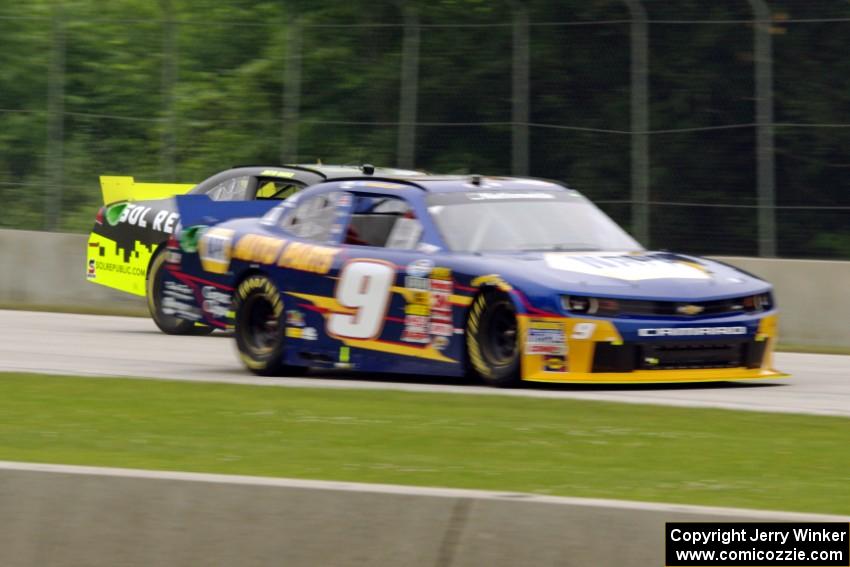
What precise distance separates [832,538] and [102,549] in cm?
238

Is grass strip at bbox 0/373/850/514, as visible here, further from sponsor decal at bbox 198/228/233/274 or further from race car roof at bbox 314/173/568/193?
sponsor decal at bbox 198/228/233/274

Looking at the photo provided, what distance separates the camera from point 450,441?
28.4 feet

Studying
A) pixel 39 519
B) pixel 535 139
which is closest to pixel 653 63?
pixel 535 139

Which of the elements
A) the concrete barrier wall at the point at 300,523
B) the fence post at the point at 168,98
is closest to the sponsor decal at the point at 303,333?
the concrete barrier wall at the point at 300,523

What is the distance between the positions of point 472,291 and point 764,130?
6.45m

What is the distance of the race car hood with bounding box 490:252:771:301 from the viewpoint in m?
11.2

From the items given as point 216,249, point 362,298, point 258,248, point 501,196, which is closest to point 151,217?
point 216,249

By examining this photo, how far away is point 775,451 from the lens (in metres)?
8.33

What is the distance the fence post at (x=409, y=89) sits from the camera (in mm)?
19312

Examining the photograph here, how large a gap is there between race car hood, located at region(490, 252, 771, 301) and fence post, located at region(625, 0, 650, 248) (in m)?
5.86

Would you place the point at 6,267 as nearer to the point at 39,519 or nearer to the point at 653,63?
the point at 653,63

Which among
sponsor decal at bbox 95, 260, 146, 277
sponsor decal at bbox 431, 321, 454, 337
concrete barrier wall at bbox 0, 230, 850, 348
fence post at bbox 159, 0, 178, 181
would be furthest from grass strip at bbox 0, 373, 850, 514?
fence post at bbox 159, 0, 178, 181

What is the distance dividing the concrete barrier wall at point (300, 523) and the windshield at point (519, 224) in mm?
5737

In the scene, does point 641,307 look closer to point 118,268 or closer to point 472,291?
point 472,291
